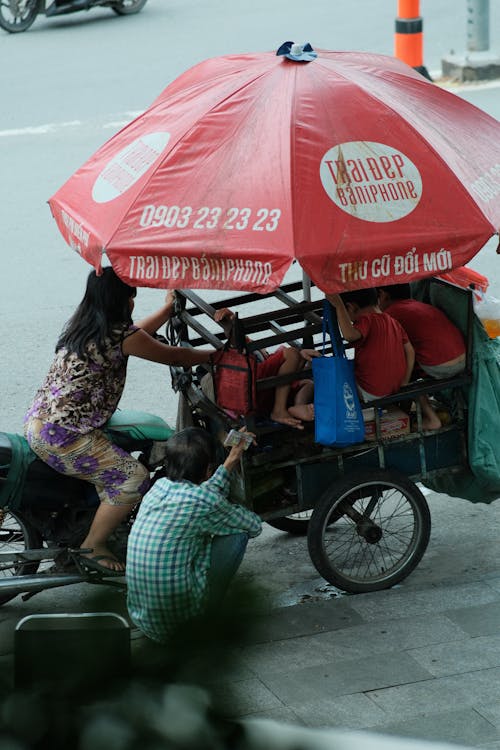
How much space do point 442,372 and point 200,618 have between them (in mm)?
3712

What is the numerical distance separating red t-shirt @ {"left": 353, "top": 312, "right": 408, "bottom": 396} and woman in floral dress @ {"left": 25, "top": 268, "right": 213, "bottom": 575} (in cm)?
62

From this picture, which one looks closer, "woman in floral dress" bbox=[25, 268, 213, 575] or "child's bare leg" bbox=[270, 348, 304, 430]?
"woman in floral dress" bbox=[25, 268, 213, 575]

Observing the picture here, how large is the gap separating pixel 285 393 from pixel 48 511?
110cm

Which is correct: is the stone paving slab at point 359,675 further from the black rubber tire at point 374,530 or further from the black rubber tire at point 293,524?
the black rubber tire at point 293,524

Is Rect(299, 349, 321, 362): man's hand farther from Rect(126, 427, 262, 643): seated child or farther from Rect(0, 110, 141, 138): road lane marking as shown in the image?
Rect(0, 110, 141, 138): road lane marking

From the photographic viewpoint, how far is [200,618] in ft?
3.55

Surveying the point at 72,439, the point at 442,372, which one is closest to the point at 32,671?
the point at 72,439

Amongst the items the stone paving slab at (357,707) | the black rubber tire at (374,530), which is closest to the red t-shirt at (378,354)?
the black rubber tire at (374,530)

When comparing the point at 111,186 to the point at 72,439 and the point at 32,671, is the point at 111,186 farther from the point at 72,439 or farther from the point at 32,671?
the point at 32,671

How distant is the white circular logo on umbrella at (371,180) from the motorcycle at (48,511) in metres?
1.35

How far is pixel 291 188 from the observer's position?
3881 millimetres

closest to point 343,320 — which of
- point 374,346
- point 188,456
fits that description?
point 374,346

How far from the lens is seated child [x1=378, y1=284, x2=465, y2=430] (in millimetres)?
4668

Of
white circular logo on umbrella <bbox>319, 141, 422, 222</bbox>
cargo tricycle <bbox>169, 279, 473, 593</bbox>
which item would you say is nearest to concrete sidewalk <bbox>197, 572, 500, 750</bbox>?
cargo tricycle <bbox>169, 279, 473, 593</bbox>
